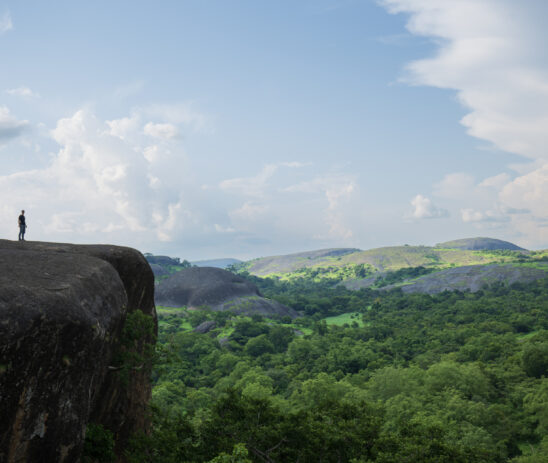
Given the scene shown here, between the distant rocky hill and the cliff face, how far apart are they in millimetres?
107592

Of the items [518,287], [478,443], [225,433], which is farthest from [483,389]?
[518,287]

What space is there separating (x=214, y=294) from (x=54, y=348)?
122940 millimetres

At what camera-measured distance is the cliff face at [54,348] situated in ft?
33.1

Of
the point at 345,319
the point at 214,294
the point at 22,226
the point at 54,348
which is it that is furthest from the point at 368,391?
the point at 214,294

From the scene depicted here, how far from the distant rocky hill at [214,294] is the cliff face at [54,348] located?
107592 millimetres

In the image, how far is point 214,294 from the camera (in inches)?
5187

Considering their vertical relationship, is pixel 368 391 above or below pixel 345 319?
above

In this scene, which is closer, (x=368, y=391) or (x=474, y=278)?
(x=368, y=391)

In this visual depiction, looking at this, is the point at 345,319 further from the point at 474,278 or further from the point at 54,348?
the point at 54,348

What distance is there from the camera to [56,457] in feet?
37.7

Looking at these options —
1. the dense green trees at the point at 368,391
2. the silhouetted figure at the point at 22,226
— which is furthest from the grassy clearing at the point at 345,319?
the silhouetted figure at the point at 22,226

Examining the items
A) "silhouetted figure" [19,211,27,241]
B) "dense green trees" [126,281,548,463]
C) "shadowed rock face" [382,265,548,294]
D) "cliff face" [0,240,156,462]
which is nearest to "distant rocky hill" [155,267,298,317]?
"dense green trees" [126,281,548,463]

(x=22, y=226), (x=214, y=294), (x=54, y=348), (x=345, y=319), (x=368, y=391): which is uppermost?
(x=22, y=226)

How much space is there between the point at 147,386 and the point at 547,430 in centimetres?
3511
